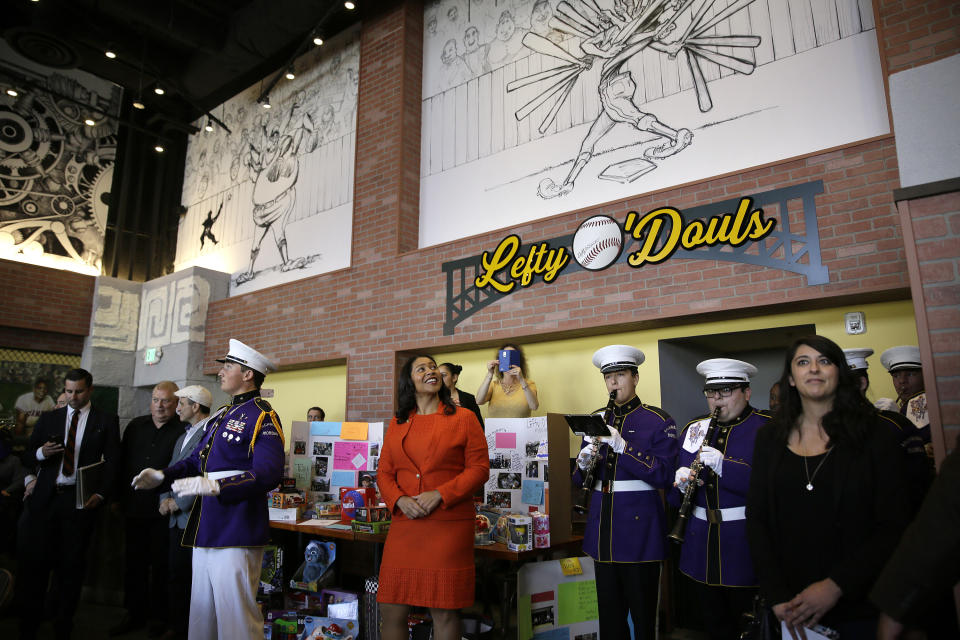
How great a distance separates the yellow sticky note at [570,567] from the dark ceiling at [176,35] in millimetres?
6262

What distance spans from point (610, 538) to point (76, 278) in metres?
8.91

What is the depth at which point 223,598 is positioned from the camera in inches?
115

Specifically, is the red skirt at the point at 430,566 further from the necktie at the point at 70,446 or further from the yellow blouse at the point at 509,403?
the necktie at the point at 70,446

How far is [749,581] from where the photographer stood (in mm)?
2523

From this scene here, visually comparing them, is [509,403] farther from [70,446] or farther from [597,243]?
[70,446]

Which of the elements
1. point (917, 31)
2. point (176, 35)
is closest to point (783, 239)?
point (917, 31)

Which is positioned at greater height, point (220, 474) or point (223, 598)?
point (220, 474)

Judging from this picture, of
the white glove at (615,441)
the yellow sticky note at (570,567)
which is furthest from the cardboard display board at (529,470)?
the white glove at (615,441)

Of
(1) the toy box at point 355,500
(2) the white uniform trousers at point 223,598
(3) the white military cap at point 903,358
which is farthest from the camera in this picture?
(1) the toy box at point 355,500

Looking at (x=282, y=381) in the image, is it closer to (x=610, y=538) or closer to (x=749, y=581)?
(x=610, y=538)

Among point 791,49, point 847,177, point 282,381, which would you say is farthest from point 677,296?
point 282,381

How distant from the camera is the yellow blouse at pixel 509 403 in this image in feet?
16.6

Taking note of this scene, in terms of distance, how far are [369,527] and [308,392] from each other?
4244 millimetres

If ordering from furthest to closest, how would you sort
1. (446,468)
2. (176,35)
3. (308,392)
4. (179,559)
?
(176,35)
(308,392)
(179,559)
(446,468)
